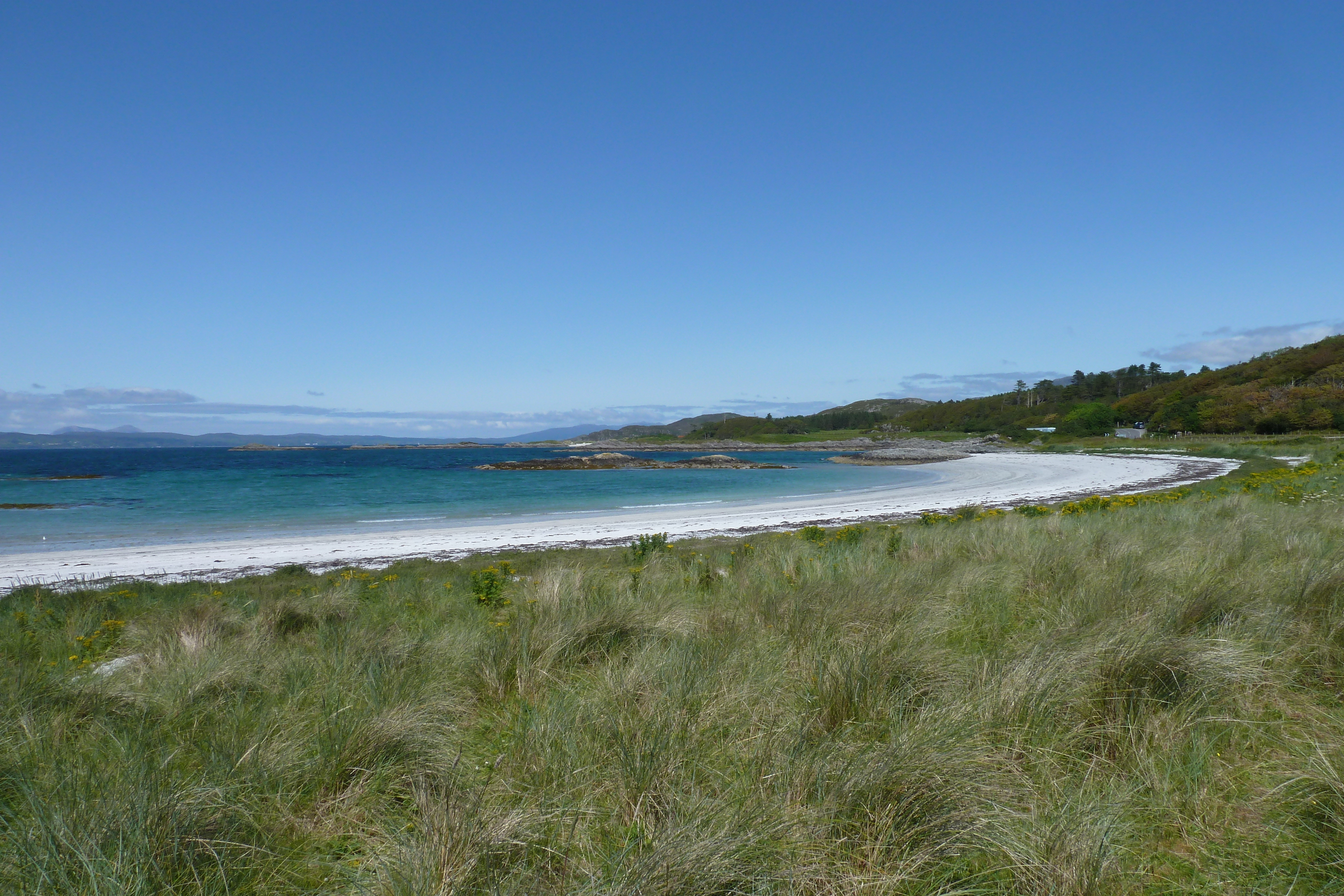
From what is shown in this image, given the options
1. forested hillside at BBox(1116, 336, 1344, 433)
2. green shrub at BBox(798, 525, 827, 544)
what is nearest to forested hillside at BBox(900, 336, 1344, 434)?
forested hillside at BBox(1116, 336, 1344, 433)

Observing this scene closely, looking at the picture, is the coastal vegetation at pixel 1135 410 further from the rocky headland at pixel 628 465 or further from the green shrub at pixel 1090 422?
the rocky headland at pixel 628 465

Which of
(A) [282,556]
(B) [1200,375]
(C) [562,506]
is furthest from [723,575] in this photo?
(B) [1200,375]

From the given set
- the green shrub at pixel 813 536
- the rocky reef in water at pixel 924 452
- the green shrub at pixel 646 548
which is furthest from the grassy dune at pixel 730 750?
the rocky reef in water at pixel 924 452

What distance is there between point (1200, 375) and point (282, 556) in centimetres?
15936

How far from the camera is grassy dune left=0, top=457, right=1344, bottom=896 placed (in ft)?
6.93

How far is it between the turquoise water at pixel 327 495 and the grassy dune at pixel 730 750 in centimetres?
2117

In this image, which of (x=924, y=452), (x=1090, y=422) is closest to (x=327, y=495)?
(x=924, y=452)

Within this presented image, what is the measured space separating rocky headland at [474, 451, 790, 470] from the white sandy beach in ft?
106

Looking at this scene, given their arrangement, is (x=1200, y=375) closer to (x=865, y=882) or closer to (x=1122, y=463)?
(x=1122, y=463)

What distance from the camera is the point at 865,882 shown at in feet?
6.84

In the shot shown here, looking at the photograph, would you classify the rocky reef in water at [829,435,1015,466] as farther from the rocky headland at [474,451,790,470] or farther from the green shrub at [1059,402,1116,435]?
the green shrub at [1059,402,1116,435]

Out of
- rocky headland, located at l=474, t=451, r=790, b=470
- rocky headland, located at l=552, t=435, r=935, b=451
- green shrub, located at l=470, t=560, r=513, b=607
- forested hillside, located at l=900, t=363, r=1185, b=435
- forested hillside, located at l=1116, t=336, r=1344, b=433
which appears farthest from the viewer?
forested hillside, located at l=900, t=363, r=1185, b=435

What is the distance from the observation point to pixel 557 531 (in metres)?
22.0

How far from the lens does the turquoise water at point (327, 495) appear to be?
24.4m
